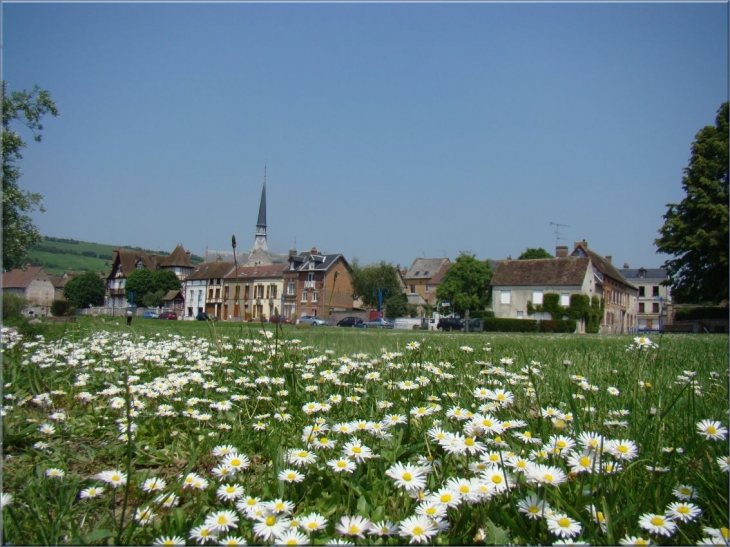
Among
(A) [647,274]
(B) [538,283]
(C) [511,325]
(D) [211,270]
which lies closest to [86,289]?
(C) [511,325]

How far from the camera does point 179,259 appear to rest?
104438 millimetres

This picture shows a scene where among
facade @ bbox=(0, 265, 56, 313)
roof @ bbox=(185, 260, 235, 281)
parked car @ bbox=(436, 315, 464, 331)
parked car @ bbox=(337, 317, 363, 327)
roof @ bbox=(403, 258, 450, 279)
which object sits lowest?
parked car @ bbox=(337, 317, 363, 327)

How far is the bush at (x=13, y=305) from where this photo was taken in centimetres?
851

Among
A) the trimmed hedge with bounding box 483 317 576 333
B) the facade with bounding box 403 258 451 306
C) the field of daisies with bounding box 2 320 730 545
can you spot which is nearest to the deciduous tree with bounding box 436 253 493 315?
the trimmed hedge with bounding box 483 317 576 333

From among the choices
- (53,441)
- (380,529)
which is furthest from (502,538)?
(53,441)

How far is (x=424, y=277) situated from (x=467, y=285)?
98.8ft

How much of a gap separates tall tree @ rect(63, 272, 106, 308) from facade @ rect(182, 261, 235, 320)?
5840 cm

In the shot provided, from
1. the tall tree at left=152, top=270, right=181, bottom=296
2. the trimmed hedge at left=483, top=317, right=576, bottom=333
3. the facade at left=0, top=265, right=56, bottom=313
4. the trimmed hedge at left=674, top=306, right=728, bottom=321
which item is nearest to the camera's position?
the facade at left=0, top=265, right=56, bottom=313

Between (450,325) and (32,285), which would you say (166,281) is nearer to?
(450,325)

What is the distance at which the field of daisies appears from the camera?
148 cm

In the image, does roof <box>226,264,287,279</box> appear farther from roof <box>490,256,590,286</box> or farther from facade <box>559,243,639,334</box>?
facade <box>559,243,639,334</box>

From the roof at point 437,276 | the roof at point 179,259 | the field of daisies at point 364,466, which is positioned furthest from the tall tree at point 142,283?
the field of daisies at point 364,466

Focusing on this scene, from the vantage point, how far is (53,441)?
2.77 metres

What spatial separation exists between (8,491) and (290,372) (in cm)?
188
